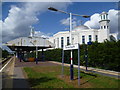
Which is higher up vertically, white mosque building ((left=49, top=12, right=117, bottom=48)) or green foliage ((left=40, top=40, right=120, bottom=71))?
white mosque building ((left=49, top=12, right=117, bottom=48))

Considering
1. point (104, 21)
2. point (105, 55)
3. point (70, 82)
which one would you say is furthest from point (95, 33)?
point (70, 82)

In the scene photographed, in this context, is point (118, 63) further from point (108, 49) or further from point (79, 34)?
point (79, 34)

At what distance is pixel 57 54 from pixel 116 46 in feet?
64.6

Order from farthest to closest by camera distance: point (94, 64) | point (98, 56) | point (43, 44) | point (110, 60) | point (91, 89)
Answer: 1. point (43, 44)
2. point (94, 64)
3. point (98, 56)
4. point (110, 60)
5. point (91, 89)

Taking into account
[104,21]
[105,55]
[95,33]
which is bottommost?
[105,55]

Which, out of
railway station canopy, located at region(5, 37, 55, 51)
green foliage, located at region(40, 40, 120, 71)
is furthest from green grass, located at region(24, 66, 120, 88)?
railway station canopy, located at region(5, 37, 55, 51)

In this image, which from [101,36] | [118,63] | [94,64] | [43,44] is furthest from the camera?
[101,36]

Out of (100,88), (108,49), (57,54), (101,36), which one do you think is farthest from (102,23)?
(100,88)

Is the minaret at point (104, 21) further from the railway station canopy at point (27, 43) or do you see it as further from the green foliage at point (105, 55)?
the green foliage at point (105, 55)

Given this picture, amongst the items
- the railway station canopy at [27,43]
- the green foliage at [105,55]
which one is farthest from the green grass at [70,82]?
the railway station canopy at [27,43]

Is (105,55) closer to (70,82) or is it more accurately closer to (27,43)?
(70,82)

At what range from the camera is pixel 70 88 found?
7.23 meters

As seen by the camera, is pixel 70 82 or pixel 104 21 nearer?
pixel 70 82

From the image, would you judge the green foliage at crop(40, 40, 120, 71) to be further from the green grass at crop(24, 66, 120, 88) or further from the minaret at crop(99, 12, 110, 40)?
the minaret at crop(99, 12, 110, 40)
